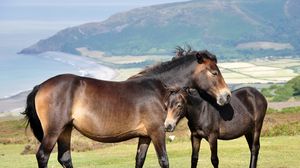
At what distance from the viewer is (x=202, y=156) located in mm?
20578

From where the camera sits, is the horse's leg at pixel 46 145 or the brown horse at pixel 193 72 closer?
the horse's leg at pixel 46 145

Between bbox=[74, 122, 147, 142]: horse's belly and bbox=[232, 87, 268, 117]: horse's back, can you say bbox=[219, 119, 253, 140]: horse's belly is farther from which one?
bbox=[74, 122, 147, 142]: horse's belly

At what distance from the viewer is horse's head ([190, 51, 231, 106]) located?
41.5 ft

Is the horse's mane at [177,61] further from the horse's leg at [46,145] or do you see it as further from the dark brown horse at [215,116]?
the horse's leg at [46,145]

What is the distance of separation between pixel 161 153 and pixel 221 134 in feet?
Result: 8.63

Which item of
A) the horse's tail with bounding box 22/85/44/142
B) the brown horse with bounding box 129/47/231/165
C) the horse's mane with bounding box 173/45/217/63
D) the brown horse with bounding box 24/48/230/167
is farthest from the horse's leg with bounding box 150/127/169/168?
the horse's tail with bounding box 22/85/44/142

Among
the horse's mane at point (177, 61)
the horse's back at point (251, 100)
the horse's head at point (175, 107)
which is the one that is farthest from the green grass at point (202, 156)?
the horse's mane at point (177, 61)

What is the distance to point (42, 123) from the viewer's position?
1202cm

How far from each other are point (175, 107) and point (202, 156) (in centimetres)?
834

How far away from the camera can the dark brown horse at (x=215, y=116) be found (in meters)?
12.8

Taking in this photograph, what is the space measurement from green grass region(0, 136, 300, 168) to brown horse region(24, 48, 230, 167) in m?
5.33

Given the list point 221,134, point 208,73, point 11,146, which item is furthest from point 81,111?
point 11,146

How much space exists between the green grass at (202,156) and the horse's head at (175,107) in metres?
4.70

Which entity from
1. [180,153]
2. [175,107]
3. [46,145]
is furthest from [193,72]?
[180,153]
